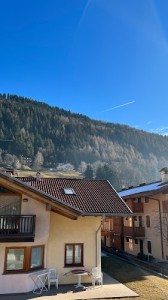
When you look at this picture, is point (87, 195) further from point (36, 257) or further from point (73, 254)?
point (36, 257)

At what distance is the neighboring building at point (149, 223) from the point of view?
27.4 m

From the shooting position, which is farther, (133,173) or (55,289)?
(133,173)

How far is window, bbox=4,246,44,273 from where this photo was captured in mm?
14070

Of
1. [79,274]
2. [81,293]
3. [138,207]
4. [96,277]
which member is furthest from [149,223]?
[81,293]

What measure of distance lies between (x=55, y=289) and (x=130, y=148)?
186m

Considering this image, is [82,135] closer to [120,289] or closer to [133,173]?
[133,173]

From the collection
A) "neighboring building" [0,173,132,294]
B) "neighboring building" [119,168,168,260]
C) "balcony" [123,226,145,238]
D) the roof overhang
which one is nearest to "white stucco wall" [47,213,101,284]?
"neighboring building" [0,173,132,294]

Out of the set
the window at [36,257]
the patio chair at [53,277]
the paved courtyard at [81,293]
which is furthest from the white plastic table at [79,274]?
the window at [36,257]

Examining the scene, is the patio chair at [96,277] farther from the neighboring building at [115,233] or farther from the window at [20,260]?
the neighboring building at [115,233]

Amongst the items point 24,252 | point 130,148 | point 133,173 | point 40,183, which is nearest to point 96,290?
point 24,252

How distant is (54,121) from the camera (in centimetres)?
17638

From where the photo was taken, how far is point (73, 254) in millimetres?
16000

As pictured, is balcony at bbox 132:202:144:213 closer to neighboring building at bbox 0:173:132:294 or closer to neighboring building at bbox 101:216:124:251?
neighboring building at bbox 101:216:124:251

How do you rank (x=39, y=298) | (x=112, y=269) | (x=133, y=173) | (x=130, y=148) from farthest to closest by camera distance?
(x=130, y=148), (x=133, y=173), (x=112, y=269), (x=39, y=298)
